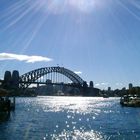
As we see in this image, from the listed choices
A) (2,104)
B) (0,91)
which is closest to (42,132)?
(2,104)

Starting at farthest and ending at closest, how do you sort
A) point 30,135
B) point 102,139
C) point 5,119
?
point 5,119
point 30,135
point 102,139

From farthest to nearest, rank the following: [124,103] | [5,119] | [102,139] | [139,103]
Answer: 1. [124,103]
2. [139,103]
3. [5,119]
4. [102,139]

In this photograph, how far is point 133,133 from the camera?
56656mm

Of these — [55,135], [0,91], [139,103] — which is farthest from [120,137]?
[139,103]

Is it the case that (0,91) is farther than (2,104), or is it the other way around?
(0,91)

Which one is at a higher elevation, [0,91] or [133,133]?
[0,91]

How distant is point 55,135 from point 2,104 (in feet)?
114

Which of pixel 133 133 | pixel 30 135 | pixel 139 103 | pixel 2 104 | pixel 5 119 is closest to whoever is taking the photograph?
pixel 30 135

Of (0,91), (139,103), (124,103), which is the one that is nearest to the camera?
(0,91)

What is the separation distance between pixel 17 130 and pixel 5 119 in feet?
64.1

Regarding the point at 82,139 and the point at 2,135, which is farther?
the point at 2,135

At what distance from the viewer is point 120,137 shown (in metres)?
51.6

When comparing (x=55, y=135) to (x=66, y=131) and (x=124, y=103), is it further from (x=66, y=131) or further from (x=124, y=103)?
(x=124, y=103)

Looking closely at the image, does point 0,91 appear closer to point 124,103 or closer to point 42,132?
point 42,132
